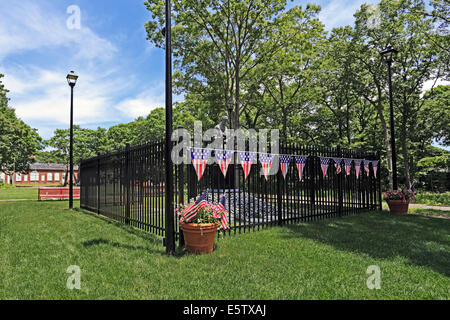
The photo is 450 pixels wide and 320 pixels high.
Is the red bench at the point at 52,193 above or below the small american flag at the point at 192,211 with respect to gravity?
below

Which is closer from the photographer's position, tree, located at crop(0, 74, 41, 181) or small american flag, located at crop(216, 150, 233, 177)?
small american flag, located at crop(216, 150, 233, 177)

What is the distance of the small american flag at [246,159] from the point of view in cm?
712

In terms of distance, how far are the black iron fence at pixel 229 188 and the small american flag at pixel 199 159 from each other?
0.75ft

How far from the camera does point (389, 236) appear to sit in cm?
672

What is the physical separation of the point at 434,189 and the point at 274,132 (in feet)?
57.7

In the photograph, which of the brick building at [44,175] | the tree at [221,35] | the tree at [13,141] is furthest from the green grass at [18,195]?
the brick building at [44,175]

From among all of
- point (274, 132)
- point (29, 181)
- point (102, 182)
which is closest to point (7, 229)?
point (102, 182)

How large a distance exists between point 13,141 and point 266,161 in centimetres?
4420

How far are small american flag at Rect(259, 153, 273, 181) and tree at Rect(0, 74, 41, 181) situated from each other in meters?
37.1

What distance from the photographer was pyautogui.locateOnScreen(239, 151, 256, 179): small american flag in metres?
7.12

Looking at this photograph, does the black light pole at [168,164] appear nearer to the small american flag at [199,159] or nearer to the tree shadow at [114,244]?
the tree shadow at [114,244]

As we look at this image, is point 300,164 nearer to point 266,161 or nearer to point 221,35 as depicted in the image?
point 266,161

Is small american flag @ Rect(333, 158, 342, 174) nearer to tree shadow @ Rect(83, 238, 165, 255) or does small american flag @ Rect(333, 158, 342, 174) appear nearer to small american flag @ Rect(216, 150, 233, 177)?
small american flag @ Rect(216, 150, 233, 177)

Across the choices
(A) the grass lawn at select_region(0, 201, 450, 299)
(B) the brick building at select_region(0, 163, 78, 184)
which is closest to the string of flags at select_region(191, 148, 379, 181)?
(A) the grass lawn at select_region(0, 201, 450, 299)
